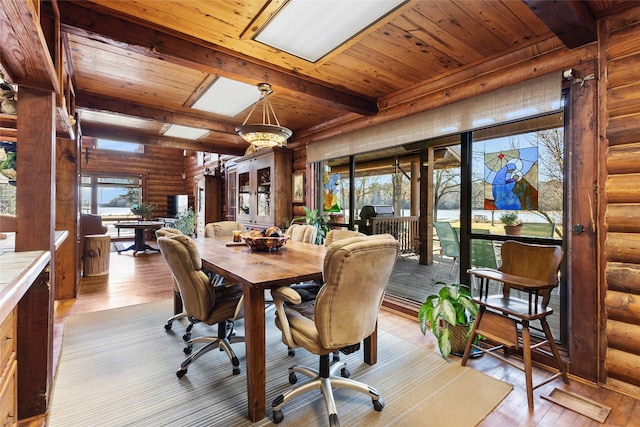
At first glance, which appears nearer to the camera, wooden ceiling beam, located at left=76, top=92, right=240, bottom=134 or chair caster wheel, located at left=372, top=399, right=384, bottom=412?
chair caster wheel, located at left=372, top=399, right=384, bottom=412

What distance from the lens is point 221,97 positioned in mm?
3514

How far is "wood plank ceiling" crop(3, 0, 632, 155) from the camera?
1921mm

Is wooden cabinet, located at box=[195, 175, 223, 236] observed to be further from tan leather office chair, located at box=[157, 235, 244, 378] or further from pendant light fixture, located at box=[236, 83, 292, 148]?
tan leather office chair, located at box=[157, 235, 244, 378]

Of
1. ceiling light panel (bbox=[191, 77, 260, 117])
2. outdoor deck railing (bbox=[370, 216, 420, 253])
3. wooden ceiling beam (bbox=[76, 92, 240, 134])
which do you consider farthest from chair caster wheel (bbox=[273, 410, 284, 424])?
outdoor deck railing (bbox=[370, 216, 420, 253])

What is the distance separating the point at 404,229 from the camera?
5855mm

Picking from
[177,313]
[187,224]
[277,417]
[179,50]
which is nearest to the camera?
[277,417]

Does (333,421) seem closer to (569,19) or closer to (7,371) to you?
(7,371)

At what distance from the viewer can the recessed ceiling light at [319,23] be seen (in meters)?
1.88

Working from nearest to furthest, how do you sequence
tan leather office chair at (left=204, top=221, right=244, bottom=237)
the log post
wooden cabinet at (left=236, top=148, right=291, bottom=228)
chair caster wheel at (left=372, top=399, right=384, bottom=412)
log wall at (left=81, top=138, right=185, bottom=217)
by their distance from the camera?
chair caster wheel at (left=372, top=399, right=384, bottom=412)
tan leather office chair at (left=204, top=221, right=244, bottom=237)
the log post
wooden cabinet at (left=236, top=148, right=291, bottom=228)
log wall at (left=81, top=138, right=185, bottom=217)

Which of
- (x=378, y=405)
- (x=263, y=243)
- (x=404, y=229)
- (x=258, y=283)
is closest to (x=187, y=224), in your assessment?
(x=404, y=229)

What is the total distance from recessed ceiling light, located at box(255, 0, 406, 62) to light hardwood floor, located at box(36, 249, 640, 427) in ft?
8.39

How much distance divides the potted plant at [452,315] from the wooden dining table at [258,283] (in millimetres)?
494

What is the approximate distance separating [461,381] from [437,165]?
11.5 ft

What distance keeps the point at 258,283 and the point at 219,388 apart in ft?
3.02
